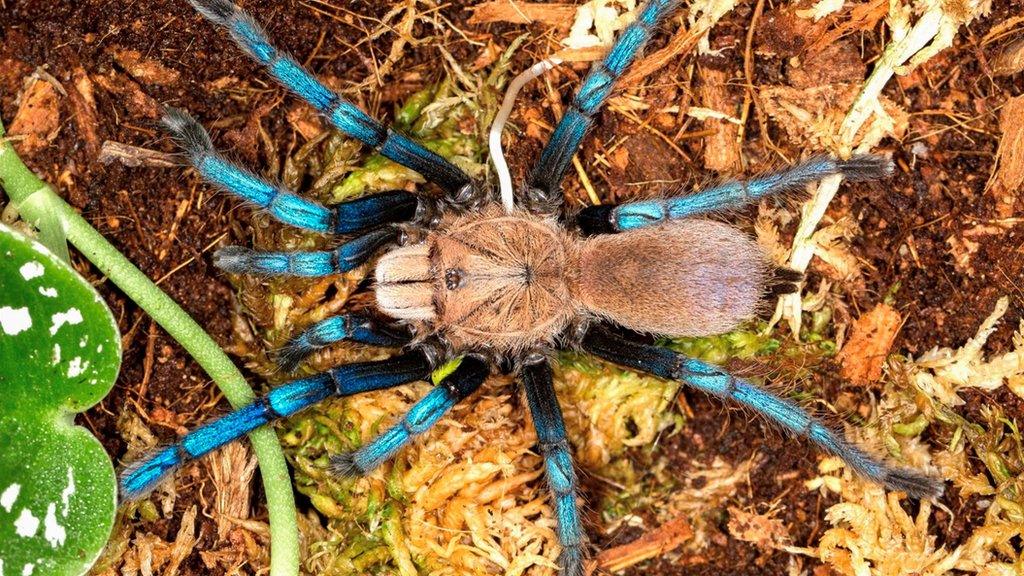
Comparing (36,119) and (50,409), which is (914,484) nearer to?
(50,409)

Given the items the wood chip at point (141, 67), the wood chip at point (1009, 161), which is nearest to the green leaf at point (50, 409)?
the wood chip at point (141, 67)

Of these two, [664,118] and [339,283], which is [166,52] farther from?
[664,118]

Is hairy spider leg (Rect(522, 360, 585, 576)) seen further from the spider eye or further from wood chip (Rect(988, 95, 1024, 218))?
wood chip (Rect(988, 95, 1024, 218))

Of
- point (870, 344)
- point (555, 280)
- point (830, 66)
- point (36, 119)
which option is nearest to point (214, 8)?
point (36, 119)

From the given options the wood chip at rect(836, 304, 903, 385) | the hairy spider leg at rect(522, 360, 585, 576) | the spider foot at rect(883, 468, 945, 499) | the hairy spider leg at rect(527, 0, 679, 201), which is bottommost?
the spider foot at rect(883, 468, 945, 499)

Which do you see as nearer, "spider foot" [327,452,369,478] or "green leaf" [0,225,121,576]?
"green leaf" [0,225,121,576]

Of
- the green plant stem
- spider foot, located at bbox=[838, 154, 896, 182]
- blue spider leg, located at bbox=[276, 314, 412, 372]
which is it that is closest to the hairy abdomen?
spider foot, located at bbox=[838, 154, 896, 182]
